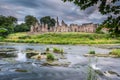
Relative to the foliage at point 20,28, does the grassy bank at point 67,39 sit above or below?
below

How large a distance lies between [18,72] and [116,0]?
22.2 meters

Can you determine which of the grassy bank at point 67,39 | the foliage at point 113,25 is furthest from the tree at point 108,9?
the grassy bank at point 67,39

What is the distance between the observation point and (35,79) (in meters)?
24.3

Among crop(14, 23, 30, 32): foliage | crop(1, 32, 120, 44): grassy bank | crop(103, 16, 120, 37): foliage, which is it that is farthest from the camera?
crop(14, 23, 30, 32): foliage

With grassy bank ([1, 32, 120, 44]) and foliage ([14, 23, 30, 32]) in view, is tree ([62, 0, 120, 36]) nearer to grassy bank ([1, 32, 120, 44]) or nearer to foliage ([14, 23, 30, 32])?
grassy bank ([1, 32, 120, 44])

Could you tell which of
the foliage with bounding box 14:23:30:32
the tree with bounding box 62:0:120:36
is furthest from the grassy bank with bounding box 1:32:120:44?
the tree with bounding box 62:0:120:36

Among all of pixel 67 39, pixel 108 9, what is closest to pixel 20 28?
pixel 67 39

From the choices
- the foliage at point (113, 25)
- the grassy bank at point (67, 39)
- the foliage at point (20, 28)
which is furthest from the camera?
the foliage at point (20, 28)

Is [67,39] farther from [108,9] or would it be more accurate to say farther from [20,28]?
[108,9]

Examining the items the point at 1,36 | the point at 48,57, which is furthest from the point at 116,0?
the point at 48,57

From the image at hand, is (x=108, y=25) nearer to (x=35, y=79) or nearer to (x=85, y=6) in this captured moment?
(x=85, y=6)

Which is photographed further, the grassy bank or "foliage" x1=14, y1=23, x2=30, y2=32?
"foliage" x1=14, y1=23, x2=30, y2=32

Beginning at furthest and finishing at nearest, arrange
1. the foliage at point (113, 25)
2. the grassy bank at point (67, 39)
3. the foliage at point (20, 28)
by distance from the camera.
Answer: the foliage at point (20, 28) < the grassy bank at point (67, 39) < the foliage at point (113, 25)

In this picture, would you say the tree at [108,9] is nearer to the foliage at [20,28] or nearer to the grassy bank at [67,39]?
the grassy bank at [67,39]
